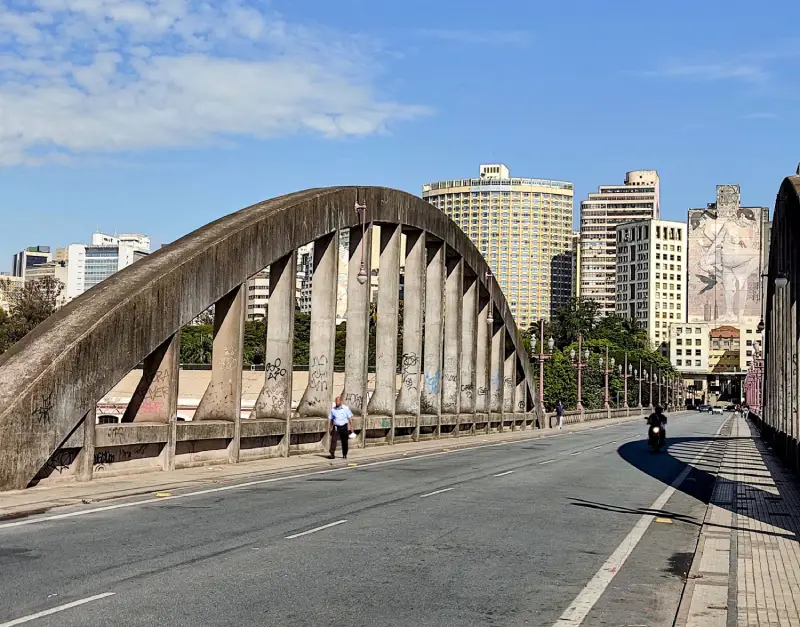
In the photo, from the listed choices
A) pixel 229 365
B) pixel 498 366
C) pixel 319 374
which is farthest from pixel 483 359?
pixel 229 365

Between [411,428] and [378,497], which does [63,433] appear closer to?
[378,497]

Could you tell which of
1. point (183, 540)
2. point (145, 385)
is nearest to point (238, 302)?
point (145, 385)

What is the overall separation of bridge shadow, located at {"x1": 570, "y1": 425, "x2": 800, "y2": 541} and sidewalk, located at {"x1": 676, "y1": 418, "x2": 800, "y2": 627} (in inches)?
0.7

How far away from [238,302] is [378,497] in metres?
7.63

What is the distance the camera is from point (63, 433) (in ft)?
56.7

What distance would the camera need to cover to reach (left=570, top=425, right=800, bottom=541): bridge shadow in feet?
51.9

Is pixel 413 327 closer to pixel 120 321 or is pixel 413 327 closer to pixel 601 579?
pixel 120 321

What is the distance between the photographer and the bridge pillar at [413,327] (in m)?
39.5

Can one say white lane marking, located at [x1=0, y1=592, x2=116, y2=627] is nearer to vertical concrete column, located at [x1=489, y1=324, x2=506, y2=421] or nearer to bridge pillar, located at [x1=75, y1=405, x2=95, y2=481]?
bridge pillar, located at [x1=75, y1=405, x2=95, y2=481]

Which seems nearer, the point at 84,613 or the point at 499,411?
the point at 84,613

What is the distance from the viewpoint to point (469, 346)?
48.8 meters

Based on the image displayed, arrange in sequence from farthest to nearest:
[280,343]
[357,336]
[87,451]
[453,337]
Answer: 1. [453,337]
2. [357,336]
3. [280,343]
4. [87,451]

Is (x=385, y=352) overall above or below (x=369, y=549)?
above

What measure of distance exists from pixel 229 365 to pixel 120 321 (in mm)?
5497
